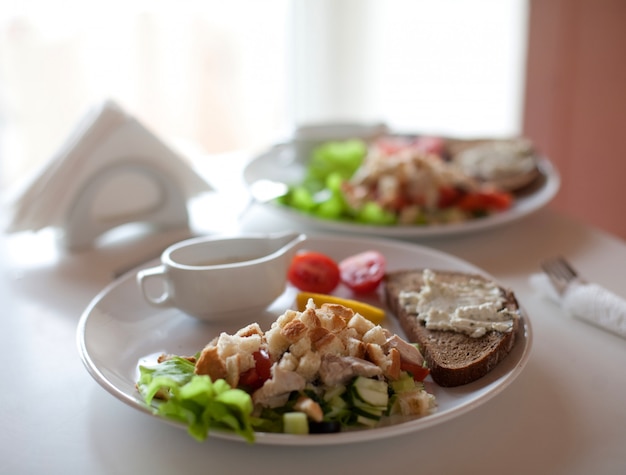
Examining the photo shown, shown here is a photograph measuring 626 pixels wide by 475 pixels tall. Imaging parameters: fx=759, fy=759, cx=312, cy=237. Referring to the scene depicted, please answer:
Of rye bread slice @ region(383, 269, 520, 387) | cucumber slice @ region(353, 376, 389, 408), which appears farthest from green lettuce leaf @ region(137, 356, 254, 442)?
rye bread slice @ region(383, 269, 520, 387)

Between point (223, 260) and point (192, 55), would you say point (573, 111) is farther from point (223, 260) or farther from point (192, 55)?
point (223, 260)

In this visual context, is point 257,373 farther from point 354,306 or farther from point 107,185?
point 107,185

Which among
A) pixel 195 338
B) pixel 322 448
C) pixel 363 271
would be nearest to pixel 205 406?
pixel 322 448

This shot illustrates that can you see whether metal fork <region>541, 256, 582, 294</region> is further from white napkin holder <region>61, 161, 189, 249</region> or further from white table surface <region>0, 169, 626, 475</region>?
white napkin holder <region>61, 161, 189, 249</region>

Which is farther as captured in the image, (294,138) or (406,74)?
(406,74)

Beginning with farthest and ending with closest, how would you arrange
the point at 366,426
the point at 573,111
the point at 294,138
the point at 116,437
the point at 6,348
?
the point at 573,111 → the point at 294,138 → the point at 6,348 → the point at 116,437 → the point at 366,426

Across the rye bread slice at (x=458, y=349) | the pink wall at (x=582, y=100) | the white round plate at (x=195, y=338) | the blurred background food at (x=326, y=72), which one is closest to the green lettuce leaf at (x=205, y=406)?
the white round plate at (x=195, y=338)

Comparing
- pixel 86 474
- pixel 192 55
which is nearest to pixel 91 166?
pixel 86 474

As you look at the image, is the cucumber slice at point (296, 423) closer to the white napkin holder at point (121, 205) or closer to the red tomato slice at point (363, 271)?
the red tomato slice at point (363, 271)
